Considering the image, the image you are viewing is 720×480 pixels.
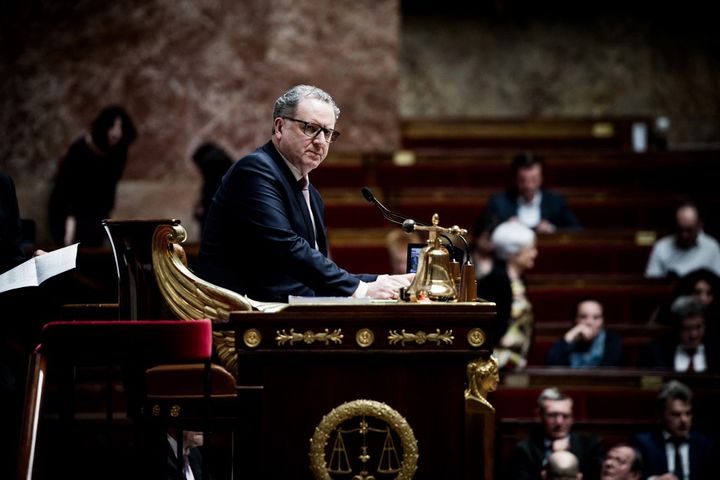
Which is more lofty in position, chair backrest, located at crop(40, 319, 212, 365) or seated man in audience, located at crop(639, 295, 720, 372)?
seated man in audience, located at crop(639, 295, 720, 372)

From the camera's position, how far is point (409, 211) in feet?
20.8

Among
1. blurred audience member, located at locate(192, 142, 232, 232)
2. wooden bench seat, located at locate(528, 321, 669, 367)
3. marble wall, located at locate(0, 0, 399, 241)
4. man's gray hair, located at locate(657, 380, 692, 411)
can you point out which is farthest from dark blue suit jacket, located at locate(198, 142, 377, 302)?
marble wall, located at locate(0, 0, 399, 241)

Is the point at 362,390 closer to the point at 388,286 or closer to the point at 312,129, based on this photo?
Result: the point at 388,286

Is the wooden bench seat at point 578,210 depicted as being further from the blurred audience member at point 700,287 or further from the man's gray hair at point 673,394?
the man's gray hair at point 673,394

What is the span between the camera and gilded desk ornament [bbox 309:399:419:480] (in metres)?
2.31

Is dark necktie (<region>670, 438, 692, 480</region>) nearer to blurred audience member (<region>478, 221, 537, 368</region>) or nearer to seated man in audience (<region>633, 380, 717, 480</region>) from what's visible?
seated man in audience (<region>633, 380, 717, 480</region>)

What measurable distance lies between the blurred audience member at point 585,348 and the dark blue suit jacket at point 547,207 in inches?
40.9

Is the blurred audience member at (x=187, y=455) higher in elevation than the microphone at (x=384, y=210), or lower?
lower

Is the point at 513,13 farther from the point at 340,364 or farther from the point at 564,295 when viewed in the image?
the point at 340,364

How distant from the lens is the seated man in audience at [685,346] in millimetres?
4685

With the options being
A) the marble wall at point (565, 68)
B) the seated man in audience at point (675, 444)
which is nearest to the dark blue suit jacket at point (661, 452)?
the seated man in audience at point (675, 444)

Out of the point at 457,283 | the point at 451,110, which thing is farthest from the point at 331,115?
the point at 451,110

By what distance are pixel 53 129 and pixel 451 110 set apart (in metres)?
3.62

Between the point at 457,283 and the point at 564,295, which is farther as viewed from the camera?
the point at 564,295
